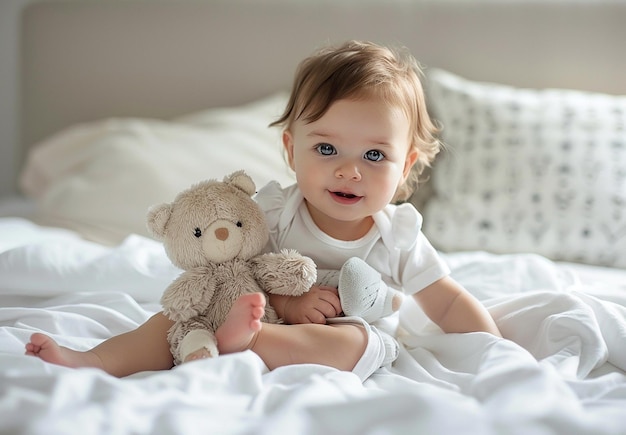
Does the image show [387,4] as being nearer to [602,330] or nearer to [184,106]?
[184,106]

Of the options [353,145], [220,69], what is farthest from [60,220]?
[353,145]

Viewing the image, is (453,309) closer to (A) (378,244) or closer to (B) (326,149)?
(A) (378,244)

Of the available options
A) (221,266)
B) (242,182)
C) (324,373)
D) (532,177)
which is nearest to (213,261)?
(221,266)

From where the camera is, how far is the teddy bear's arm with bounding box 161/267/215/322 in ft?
3.35

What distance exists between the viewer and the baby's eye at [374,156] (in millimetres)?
1120

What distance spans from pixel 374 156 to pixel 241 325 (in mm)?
351

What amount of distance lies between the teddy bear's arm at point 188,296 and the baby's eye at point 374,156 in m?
0.31

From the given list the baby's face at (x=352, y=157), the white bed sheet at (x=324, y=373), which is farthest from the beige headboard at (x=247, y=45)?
the baby's face at (x=352, y=157)

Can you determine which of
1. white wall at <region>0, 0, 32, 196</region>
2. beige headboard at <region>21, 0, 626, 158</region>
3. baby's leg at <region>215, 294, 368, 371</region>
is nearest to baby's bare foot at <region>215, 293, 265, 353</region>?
baby's leg at <region>215, 294, 368, 371</region>

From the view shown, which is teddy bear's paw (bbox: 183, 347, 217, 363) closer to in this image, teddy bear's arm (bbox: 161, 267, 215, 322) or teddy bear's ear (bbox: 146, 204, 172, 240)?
teddy bear's arm (bbox: 161, 267, 215, 322)

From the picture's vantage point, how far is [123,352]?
3.29 ft

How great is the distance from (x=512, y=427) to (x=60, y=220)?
4.84 feet

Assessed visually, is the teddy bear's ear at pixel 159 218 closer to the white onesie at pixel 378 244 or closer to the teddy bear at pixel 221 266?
the teddy bear at pixel 221 266

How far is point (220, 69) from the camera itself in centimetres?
241
